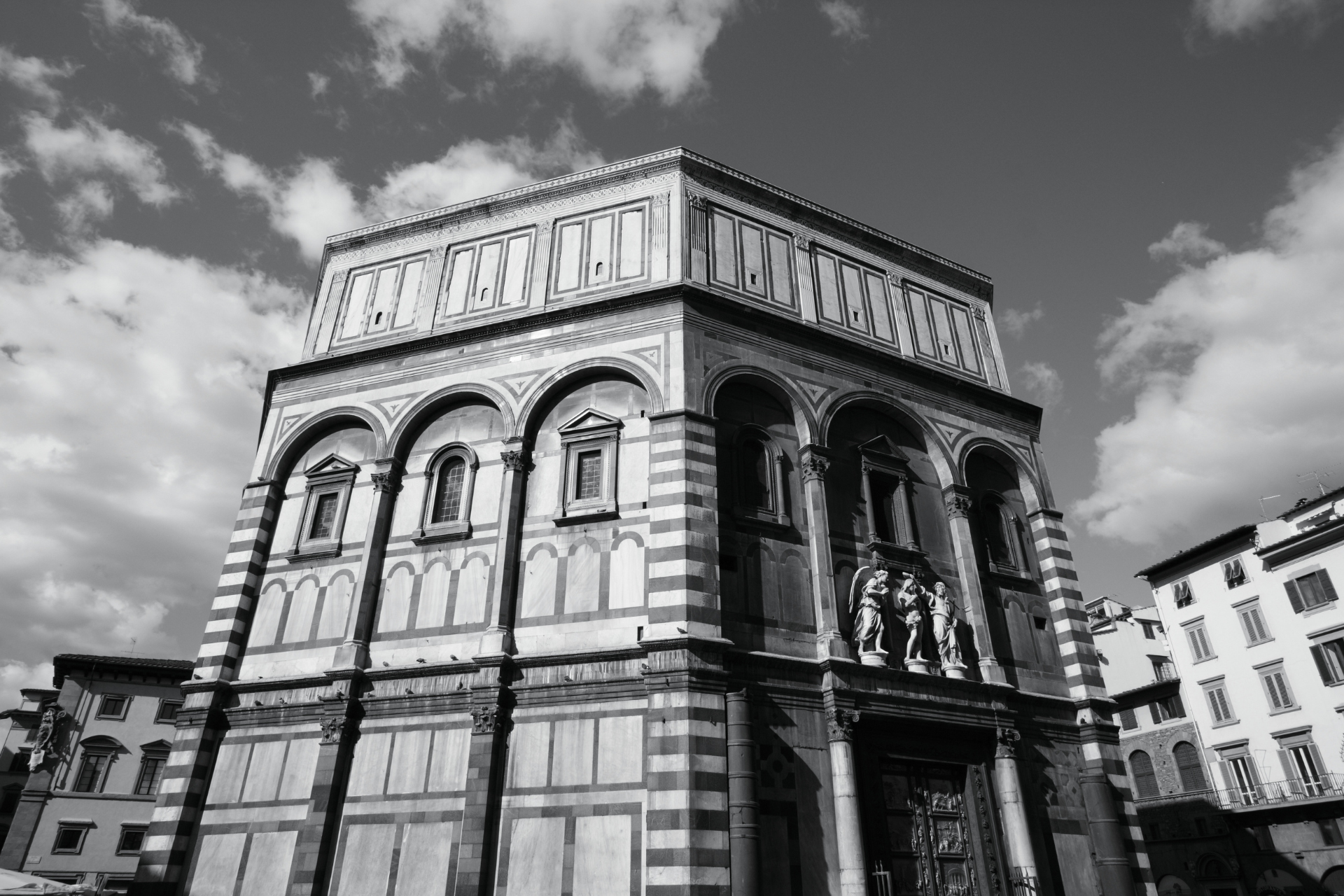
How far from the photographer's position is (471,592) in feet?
50.7

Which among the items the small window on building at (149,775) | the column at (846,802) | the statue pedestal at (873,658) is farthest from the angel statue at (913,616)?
the small window on building at (149,775)

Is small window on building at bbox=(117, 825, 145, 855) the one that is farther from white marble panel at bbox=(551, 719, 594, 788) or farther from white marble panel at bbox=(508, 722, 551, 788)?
white marble panel at bbox=(551, 719, 594, 788)

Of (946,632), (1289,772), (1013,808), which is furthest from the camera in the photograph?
(1289,772)

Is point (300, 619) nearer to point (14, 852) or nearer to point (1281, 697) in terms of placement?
point (14, 852)

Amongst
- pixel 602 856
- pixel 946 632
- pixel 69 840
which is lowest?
pixel 602 856

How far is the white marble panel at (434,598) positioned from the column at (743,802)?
559 cm

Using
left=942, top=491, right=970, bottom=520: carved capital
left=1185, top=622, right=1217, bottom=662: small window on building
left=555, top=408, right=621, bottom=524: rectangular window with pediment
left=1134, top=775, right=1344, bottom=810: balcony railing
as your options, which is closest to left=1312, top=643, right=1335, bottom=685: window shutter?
left=1134, top=775, right=1344, bottom=810: balcony railing

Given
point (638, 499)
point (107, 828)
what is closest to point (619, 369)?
point (638, 499)

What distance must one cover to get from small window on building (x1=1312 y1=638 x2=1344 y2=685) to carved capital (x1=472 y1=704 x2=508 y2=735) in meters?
29.2

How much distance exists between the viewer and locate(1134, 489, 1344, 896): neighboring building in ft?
93.2

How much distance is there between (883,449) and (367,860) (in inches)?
483

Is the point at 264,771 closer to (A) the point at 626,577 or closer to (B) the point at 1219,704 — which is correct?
(A) the point at 626,577

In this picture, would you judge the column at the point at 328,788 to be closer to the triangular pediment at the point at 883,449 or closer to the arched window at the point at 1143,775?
the triangular pediment at the point at 883,449

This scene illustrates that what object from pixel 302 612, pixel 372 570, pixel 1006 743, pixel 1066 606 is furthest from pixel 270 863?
pixel 1066 606
